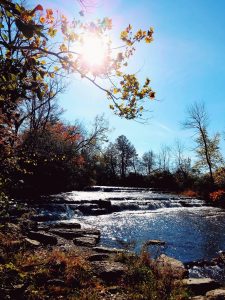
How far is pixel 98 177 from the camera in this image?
59.8 m

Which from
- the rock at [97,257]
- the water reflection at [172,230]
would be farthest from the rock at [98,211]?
the rock at [97,257]

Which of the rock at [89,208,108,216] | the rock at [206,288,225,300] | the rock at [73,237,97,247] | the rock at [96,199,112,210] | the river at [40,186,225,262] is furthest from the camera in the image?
the rock at [96,199,112,210]

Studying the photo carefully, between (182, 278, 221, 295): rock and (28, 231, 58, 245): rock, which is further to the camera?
(28, 231, 58, 245): rock

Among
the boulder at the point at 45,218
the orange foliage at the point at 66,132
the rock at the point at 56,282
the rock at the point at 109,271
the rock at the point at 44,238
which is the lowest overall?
the rock at the point at 109,271

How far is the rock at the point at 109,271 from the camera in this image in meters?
6.39

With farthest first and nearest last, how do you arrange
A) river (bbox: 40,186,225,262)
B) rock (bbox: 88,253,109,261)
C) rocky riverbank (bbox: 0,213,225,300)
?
river (bbox: 40,186,225,262) → rock (bbox: 88,253,109,261) → rocky riverbank (bbox: 0,213,225,300)

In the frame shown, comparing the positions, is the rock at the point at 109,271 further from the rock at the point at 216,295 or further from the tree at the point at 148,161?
the tree at the point at 148,161

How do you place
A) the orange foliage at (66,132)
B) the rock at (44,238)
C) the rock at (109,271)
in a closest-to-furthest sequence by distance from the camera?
the rock at (109,271)
the rock at (44,238)
the orange foliage at (66,132)

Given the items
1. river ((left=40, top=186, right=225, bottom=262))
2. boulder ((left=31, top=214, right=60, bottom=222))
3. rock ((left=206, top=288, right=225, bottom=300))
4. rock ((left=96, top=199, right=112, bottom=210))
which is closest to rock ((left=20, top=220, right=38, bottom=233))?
river ((left=40, top=186, right=225, bottom=262))

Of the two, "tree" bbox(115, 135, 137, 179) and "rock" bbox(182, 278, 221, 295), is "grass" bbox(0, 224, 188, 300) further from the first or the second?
"tree" bbox(115, 135, 137, 179)

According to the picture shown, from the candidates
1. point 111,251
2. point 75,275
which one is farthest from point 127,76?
point 111,251

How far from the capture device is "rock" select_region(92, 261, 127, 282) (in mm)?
6395

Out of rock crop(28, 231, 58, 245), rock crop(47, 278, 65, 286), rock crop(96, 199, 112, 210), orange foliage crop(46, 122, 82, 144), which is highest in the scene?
orange foliage crop(46, 122, 82, 144)

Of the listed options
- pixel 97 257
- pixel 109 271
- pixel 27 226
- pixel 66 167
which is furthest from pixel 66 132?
pixel 109 271
